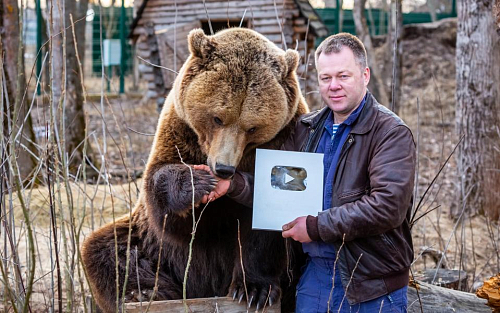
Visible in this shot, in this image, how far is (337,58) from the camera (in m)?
3.04

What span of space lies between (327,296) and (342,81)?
3.63 ft

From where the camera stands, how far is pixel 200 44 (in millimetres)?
3385

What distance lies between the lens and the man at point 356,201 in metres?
2.84

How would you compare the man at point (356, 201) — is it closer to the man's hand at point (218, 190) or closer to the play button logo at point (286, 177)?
the man's hand at point (218, 190)

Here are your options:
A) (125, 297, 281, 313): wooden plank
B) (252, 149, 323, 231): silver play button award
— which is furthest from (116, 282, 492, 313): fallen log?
(252, 149, 323, 231): silver play button award

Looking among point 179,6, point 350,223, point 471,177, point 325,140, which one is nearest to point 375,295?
point 350,223

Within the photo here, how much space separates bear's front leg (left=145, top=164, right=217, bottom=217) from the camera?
10.3 ft

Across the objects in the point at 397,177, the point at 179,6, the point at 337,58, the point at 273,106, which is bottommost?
the point at 397,177

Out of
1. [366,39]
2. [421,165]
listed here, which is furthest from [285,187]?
[421,165]

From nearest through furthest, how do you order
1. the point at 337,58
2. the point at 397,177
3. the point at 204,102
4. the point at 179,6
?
the point at 397,177
the point at 337,58
the point at 204,102
the point at 179,6

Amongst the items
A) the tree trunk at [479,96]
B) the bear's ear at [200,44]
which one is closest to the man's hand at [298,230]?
the bear's ear at [200,44]

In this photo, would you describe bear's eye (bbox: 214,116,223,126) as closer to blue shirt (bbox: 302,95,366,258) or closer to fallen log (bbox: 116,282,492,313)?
blue shirt (bbox: 302,95,366,258)

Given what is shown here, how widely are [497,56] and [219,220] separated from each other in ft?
16.1

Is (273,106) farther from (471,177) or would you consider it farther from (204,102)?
(471,177)
